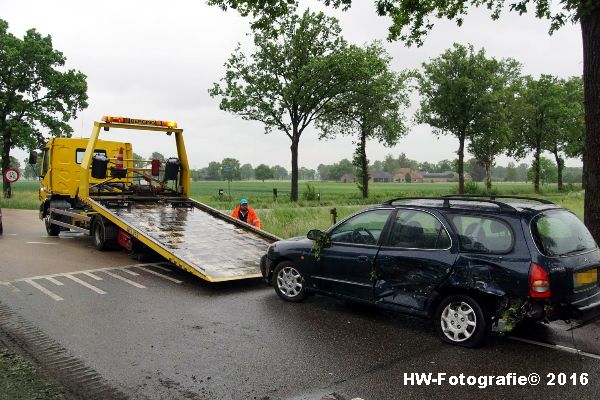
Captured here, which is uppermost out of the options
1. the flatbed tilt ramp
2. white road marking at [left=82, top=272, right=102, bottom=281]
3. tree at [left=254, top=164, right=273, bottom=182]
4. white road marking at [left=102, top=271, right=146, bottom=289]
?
tree at [left=254, top=164, right=273, bottom=182]

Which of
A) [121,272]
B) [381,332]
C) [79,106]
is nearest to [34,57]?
[79,106]

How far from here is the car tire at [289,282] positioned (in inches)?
270

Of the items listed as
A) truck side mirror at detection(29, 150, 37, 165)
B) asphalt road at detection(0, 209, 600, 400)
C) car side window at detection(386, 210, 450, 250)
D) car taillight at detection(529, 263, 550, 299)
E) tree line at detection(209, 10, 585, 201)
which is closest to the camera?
asphalt road at detection(0, 209, 600, 400)

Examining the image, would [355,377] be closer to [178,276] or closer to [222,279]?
[222,279]

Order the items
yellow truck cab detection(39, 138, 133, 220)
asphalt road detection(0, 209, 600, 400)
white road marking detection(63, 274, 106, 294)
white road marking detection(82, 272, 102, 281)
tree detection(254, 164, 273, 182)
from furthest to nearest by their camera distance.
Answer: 1. tree detection(254, 164, 273, 182)
2. yellow truck cab detection(39, 138, 133, 220)
3. white road marking detection(82, 272, 102, 281)
4. white road marking detection(63, 274, 106, 294)
5. asphalt road detection(0, 209, 600, 400)

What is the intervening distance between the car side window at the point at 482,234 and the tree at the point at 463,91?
31.6 m

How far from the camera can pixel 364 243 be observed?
242 inches

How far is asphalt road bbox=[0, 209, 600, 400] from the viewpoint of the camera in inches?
163

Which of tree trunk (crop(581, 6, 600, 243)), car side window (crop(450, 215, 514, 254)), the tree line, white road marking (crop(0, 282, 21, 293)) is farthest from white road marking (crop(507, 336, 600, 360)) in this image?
the tree line

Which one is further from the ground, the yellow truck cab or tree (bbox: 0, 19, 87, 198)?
tree (bbox: 0, 19, 87, 198)

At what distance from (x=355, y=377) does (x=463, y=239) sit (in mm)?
1964

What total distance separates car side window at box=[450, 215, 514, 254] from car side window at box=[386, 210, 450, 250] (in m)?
0.18

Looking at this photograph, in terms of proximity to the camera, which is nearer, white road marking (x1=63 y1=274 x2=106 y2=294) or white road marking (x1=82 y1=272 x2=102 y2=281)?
white road marking (x1=63 y1=274 x2=106 y2=294)

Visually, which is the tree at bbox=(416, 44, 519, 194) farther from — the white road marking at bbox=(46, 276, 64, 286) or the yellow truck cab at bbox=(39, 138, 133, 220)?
the white road marking at bbox=(46, 276, 64, 286)
